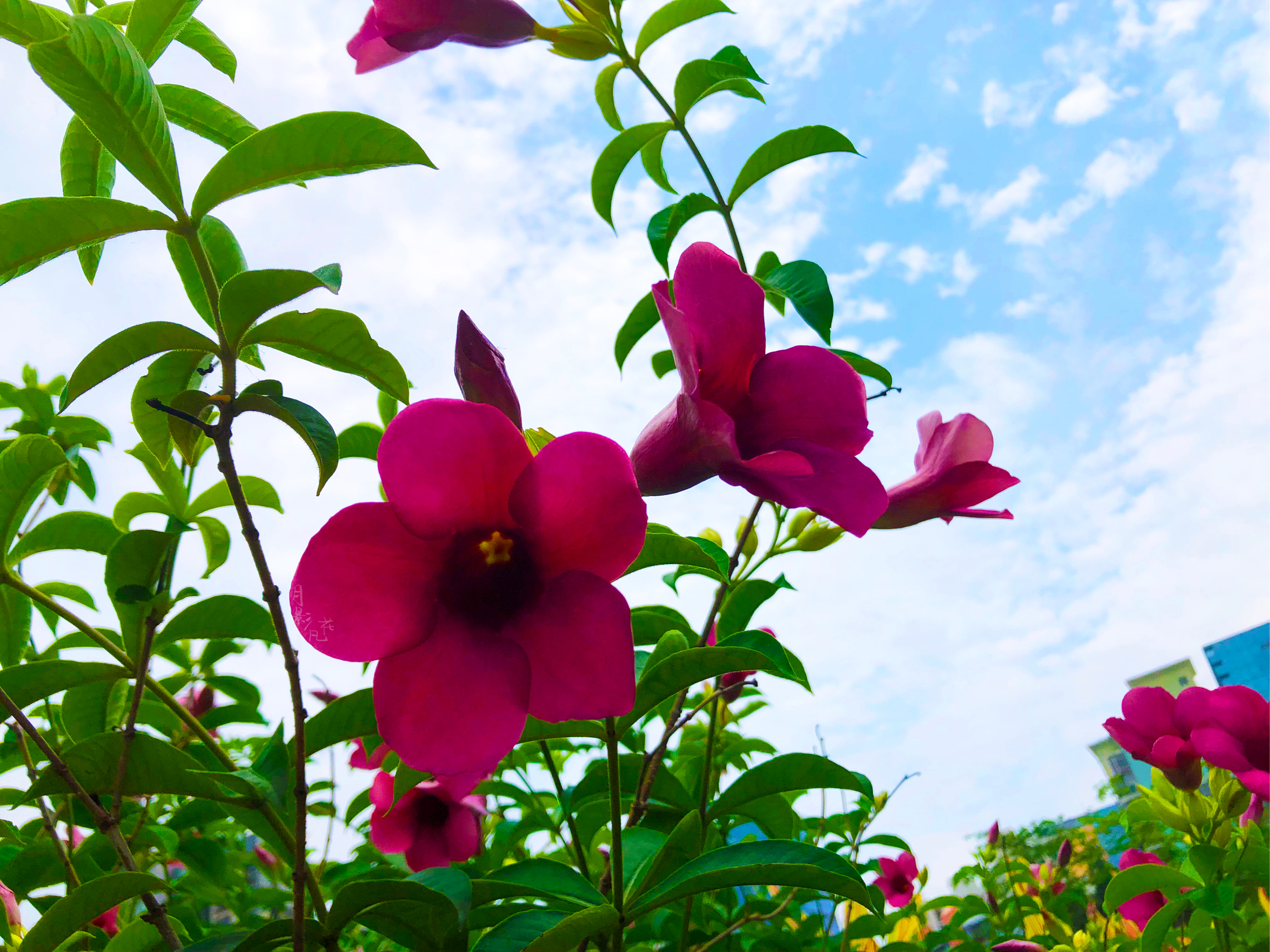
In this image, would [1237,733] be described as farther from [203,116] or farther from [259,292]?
[203,116]

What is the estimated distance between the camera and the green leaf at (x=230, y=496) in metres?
1.16

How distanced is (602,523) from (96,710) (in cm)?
101

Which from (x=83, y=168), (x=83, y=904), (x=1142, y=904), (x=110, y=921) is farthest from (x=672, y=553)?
(x=1142, y=904)

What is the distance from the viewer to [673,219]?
119 centimetres

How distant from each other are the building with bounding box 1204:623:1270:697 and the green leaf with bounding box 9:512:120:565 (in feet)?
8.27

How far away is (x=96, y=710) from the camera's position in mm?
1151

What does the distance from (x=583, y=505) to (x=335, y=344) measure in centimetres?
35

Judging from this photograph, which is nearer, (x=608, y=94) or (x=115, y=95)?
(x=115, y=95)

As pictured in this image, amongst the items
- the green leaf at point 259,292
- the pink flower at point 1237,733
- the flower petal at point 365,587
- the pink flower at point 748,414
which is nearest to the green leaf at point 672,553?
the pink flower at point 748,414

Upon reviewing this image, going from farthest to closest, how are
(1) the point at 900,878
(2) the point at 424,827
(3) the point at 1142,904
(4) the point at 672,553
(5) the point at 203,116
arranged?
1. (1) the point at 900,878
2. (3) the point at 1142,904
3. (2) the point at 424,827
4. (5) the point at 203,116
5. (4) the point at 672,553

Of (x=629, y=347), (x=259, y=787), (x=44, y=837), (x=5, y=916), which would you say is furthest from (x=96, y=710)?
(x=629, y=347)

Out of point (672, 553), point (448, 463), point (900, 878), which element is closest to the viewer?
point (448, 463)

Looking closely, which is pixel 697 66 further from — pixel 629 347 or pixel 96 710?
pixel 96 710

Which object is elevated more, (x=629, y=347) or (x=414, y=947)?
(x=629, y=347)
